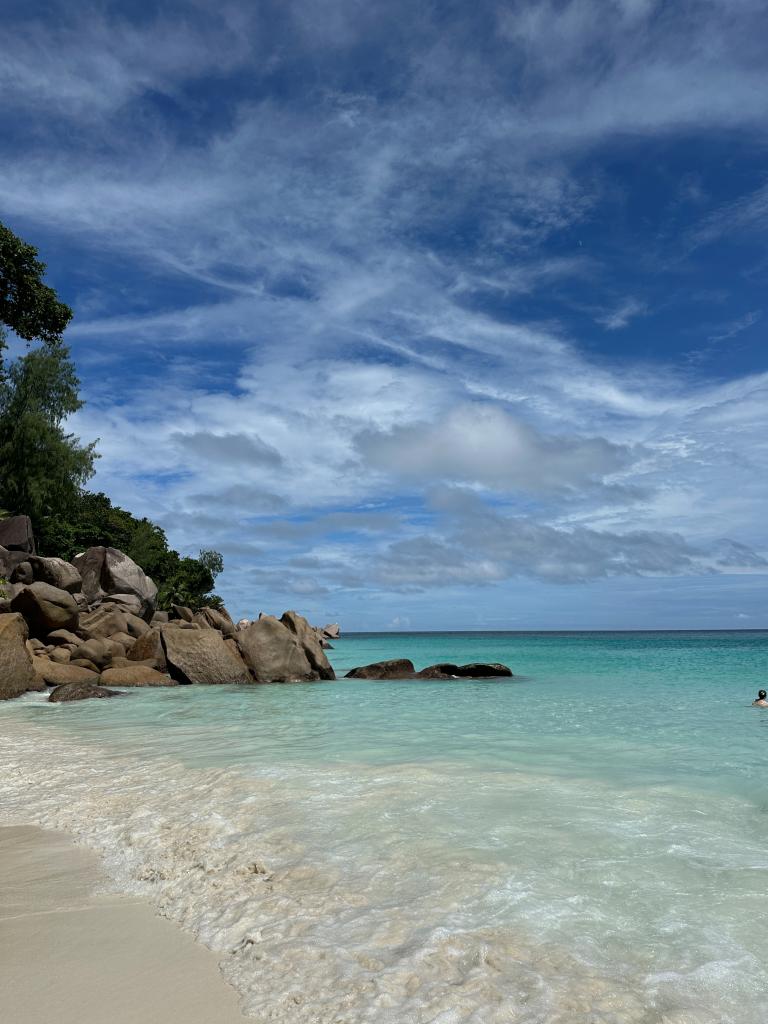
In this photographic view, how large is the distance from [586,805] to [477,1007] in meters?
3.95

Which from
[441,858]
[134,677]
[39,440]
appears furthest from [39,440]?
[441,858]

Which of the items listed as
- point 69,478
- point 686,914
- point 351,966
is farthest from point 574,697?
point 69,478

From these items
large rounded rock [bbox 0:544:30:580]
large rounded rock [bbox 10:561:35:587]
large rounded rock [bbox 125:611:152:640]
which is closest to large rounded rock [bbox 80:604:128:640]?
large rounded rock [bbox 125:611:152:640]

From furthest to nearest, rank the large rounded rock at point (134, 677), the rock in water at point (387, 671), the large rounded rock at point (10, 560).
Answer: the large rounded rock at point (10, 560)
the rock in water at point (387, 671)
the large rounded rock at point (134, 677)

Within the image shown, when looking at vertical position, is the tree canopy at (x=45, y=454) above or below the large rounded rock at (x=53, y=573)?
above

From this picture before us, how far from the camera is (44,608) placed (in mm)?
23594

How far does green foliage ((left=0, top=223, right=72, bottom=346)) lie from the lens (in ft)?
69.3

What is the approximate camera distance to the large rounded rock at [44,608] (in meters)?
23.5

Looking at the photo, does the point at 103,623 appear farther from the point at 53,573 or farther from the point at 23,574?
the point at 23,574

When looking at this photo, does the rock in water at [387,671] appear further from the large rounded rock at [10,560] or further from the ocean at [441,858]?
the large rounded rock at [10,560]

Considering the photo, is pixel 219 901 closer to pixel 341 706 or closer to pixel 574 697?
pixel 341 706

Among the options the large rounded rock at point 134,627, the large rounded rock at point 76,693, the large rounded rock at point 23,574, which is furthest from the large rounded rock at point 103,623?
the large rounded rock at point 76,693

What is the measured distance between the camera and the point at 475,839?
545 centimetres

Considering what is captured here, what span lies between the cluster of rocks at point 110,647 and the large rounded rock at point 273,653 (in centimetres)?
3
